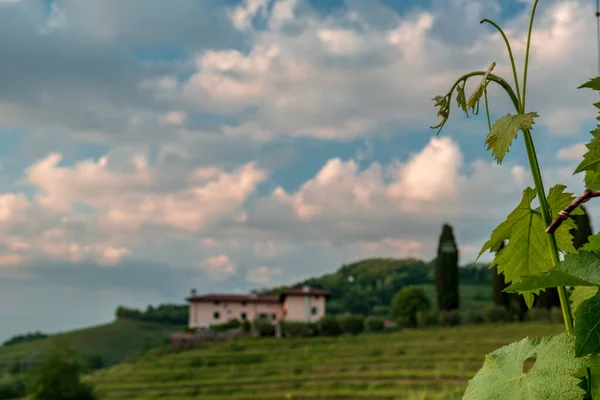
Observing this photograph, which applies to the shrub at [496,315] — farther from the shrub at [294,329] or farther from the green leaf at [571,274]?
the green leaf at [571,274]

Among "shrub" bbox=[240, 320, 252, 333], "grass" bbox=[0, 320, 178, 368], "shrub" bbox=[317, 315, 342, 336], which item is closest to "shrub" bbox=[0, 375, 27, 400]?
"grass" bbox=[0, 320, 178, 368]

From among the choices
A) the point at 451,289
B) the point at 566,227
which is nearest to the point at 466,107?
the point at 566,227

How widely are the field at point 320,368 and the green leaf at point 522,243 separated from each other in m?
19.3

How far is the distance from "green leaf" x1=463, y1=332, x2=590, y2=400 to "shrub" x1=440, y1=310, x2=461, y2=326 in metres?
39.1

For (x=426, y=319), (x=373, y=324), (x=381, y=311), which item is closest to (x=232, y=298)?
(x=373, y=324)

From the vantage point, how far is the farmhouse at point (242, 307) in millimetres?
49031

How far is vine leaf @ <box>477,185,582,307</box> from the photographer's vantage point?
0.78 m

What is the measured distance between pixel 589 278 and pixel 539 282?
0.15 ft

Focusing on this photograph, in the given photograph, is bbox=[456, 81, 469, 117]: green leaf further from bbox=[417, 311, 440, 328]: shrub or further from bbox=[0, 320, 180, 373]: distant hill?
bbox=[0, 320, 180, 373]: distant hill

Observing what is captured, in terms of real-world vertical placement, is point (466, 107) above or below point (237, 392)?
above

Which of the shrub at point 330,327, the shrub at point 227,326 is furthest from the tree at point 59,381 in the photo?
the shrub at point 227,326

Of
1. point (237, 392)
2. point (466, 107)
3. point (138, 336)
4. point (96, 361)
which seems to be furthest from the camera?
point (138, 336)

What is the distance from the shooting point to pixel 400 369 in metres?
25.2

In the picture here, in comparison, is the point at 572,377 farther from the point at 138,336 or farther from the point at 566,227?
the point at 138,336
